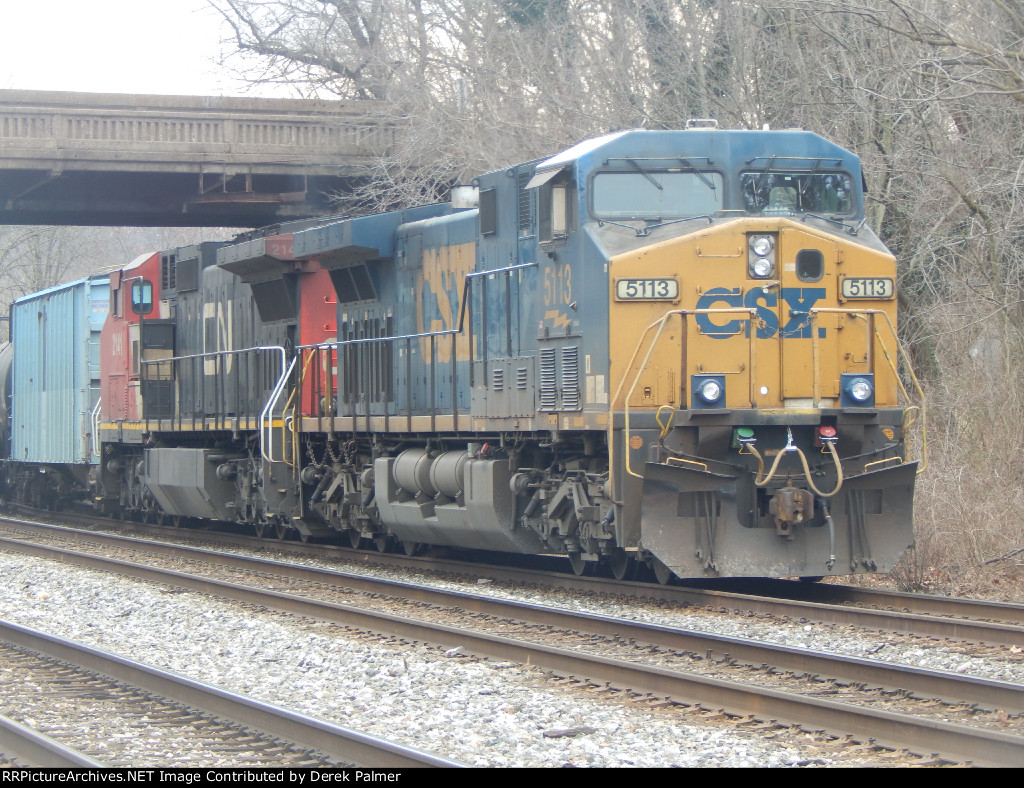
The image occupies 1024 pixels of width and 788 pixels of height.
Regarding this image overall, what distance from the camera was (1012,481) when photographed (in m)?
12.4

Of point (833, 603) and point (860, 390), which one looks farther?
point (833, 603)

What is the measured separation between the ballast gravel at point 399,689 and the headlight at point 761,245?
3895 millimetres

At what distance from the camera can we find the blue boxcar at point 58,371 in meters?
20.8

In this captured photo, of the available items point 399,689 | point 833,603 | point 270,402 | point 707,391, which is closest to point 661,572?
point 833,603

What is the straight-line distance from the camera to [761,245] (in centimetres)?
1006

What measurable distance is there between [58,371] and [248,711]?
16.8m

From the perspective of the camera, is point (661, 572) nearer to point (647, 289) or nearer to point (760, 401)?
point (760, 401)

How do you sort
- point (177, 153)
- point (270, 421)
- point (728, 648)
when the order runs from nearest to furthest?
1. point (728, 648)
2. point (270, 421)
3. point (177, 153)

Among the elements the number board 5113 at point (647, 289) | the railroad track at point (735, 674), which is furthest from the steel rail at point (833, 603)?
the number board 5113 at point (647, 289)

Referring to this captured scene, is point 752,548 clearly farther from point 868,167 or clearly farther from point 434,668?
point 868,167

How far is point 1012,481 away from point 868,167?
17.4 ft

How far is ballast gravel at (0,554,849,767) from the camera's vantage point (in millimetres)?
5855

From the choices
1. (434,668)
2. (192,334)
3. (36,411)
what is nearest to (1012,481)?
(434,668)

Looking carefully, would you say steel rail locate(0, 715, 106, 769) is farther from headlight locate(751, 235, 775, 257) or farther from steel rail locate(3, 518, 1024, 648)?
headlight locate(751, 235, 775, 257)
